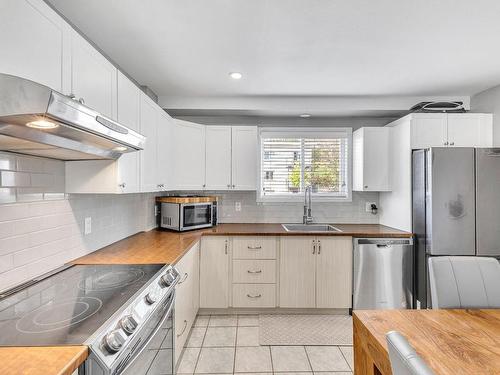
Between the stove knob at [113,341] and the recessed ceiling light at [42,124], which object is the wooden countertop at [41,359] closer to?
the stove knob at [113,341]

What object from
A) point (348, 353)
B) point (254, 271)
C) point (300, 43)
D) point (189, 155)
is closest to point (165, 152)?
point (189, 155)

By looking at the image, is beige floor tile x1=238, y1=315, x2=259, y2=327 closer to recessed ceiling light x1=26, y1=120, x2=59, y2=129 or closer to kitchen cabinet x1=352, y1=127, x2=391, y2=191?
kitchen cabinet x1=352, y1=127, x2=391, y2=191

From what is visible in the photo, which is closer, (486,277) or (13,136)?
(13,136)

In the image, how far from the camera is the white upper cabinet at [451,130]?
304cm

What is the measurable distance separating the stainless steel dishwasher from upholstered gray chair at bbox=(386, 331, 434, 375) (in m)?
2.40

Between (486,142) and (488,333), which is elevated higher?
(486,142)

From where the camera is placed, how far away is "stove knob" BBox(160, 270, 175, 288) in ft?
5.48

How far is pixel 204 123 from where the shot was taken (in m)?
3.71

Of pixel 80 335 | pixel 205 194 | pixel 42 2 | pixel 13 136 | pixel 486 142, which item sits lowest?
pixel 80 335

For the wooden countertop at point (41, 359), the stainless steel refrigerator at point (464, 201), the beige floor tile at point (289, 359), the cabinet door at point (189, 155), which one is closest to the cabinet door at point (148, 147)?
the cabinet door at point (189, 155)

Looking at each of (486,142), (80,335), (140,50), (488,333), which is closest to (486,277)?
(488,333)

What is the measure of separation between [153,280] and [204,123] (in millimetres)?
2490

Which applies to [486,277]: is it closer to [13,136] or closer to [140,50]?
[13,136]

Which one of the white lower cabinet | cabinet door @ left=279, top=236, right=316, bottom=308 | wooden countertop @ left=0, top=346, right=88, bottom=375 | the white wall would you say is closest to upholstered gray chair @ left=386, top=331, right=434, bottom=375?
wooden countertop @ left=0, top=346, right=88, bottom=375
